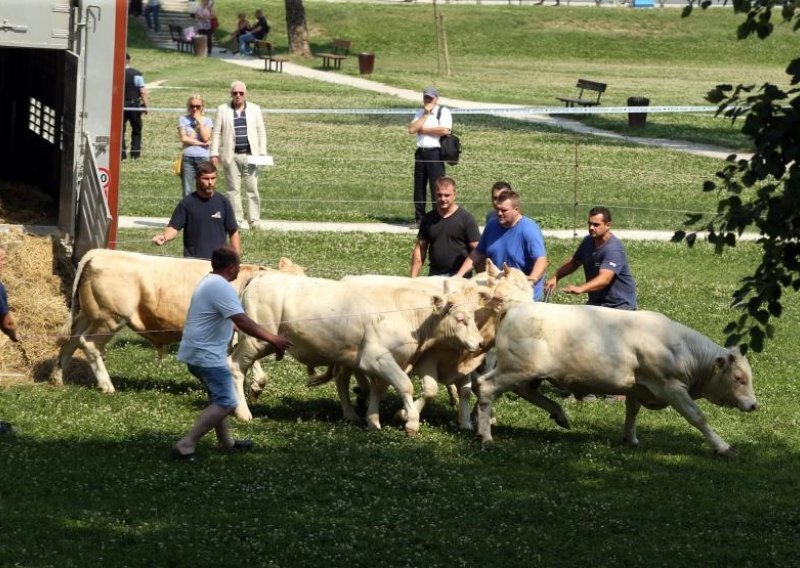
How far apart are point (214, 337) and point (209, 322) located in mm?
120

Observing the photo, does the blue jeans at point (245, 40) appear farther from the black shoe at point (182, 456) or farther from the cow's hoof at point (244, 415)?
the black shoe at point (182, 456)

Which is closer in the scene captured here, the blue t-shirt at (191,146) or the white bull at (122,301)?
the white bull at (122,301)

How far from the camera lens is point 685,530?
34.2 feet

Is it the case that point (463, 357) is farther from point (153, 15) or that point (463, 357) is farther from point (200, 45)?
point (153, 15)

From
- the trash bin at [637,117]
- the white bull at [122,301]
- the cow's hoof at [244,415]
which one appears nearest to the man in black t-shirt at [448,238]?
the white bull at [122,301]

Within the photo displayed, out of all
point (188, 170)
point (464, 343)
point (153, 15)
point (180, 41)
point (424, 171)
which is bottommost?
point (464, 343)

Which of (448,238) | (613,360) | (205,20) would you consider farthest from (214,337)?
(205,20)

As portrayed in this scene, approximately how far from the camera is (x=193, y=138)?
22.0m

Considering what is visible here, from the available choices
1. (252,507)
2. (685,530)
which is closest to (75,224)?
(252,507)

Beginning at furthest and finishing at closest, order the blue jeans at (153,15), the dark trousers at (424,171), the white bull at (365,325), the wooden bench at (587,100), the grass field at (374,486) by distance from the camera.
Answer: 1. the blue jeans at (153,15)
2. the wooden bench at (587,100)
3. the dark trousers at (424,171)
4. the white bull at (365,325)
5. the grass field at (374,486)

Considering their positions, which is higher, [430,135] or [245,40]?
[245,40]

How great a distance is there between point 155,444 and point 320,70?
143ft

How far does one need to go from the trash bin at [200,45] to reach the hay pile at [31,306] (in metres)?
41.9

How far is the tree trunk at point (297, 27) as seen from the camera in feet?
184
